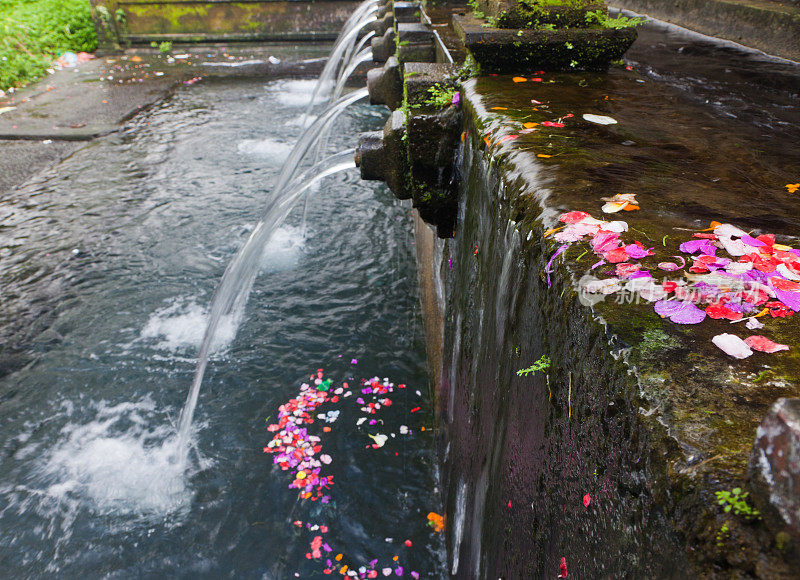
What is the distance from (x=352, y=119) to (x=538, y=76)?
640 centimetres

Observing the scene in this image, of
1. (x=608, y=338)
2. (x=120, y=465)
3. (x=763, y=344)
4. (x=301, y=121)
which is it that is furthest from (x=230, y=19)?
(x=763, y=344)

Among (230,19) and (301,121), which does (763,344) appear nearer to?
(301,121)

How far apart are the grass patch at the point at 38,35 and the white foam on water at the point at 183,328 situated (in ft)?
27.5

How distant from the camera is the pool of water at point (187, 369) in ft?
10.0

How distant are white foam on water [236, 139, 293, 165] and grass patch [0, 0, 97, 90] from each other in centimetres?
566

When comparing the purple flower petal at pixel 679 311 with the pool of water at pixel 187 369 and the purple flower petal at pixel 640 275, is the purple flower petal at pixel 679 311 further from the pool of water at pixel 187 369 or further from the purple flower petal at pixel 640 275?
the pool of water at pixel 187 369

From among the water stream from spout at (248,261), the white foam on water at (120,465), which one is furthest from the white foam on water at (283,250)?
the white foam on water at (120,465)

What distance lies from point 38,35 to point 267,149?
8.35m

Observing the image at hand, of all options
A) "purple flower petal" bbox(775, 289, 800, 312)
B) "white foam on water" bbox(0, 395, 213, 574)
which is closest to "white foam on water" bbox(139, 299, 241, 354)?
"white foam on water" bbox(0, 395, 213, 574)

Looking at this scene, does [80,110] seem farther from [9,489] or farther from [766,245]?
[766,245]

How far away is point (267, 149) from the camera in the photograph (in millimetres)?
7781

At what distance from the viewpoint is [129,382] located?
4.04 metres

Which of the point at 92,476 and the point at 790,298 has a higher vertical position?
the point at 790,298

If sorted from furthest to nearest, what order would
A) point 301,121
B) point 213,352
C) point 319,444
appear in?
1. point 301,121
2. point 213,352
3. point 319,444
